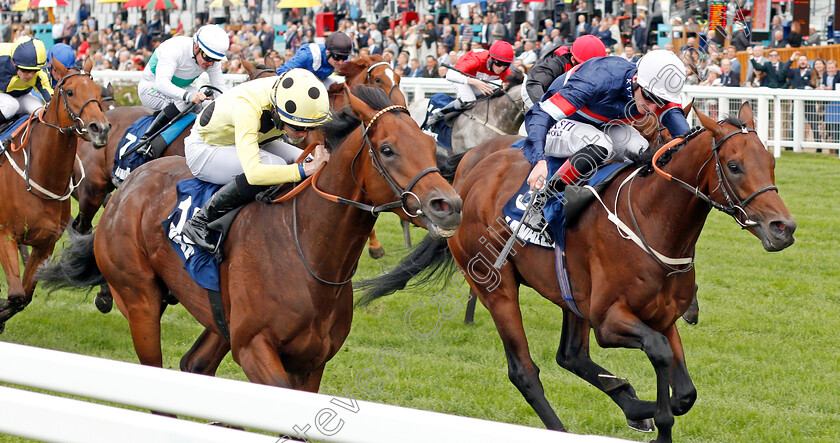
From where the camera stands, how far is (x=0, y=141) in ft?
23.5

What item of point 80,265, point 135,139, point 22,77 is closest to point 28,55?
point 22,77

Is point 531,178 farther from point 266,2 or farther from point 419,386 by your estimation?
point 266,2

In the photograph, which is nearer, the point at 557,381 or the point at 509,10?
the point at 557,381

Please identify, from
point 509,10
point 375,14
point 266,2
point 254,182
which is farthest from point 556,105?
point 266,2

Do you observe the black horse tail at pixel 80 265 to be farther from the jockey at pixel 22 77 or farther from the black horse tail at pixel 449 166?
the jockey at pixel 22 77

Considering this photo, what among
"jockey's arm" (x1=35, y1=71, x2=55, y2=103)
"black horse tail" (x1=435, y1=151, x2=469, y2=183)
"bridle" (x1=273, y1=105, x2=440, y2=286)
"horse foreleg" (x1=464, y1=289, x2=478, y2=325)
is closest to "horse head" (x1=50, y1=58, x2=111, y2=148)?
"jockey's arm" (x1=35, y1=71, x2=55, y2=103)

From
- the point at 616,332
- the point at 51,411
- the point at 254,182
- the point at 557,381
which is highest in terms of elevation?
the point at 254,182

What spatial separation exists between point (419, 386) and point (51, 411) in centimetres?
331

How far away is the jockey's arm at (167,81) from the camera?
24.2 feet

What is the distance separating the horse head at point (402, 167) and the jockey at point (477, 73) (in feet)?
17.7

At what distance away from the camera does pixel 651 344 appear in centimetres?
433

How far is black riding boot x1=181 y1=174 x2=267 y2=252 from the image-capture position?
4164 mm

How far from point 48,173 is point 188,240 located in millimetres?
2998

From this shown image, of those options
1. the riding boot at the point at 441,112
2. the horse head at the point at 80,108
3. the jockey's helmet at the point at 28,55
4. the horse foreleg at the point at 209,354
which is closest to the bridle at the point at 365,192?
the horse foreleg at the point at 209,354
